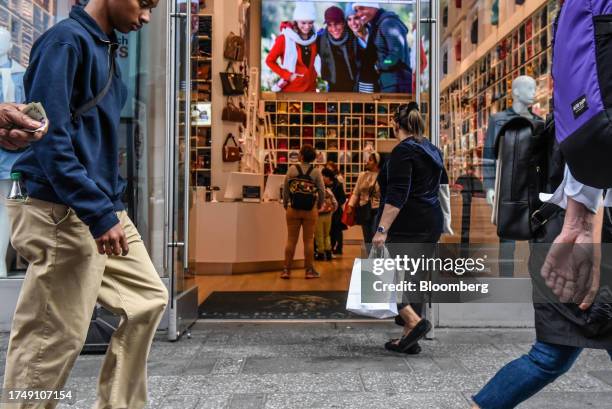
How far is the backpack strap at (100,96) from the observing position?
2.06 metres

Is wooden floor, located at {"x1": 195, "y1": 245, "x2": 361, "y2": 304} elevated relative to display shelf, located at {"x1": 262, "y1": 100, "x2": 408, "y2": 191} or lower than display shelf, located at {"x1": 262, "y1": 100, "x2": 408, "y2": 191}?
lower

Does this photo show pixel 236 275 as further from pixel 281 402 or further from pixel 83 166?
pixel 83 166

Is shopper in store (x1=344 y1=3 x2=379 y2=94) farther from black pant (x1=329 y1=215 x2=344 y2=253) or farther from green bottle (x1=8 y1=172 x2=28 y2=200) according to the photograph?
green bottle (x1=8 y1=172 x2=28 y2=200)

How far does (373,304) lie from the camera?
157 inches

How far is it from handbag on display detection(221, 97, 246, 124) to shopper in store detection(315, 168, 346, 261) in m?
1.86

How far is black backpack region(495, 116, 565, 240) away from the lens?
2012 millimetres

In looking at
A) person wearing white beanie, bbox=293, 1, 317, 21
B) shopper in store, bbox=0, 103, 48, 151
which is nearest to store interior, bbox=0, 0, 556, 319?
person wearing white beanie, bbox=293, 1, 317, 21

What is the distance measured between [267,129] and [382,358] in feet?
30.2

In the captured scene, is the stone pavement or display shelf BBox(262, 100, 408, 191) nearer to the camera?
the stone pavement

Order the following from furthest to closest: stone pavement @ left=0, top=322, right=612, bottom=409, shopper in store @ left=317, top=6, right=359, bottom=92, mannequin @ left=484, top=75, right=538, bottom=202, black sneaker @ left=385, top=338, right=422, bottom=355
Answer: shopper in store @ left=317, top=6, right=359, bottom=92 < mannequin @ left=484, top=75, right=538, bottom=202 < black sneaker @ left=385, top=338, right=422, bottom=355 < stone pavement @ left=0, top=322, right=612, bottom=409

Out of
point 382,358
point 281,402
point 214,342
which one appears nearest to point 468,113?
point 382,358

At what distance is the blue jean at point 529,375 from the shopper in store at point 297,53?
8937 mm

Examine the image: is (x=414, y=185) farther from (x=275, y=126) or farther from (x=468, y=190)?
(x=275, y=126)

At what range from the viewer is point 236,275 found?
8.12 meters
